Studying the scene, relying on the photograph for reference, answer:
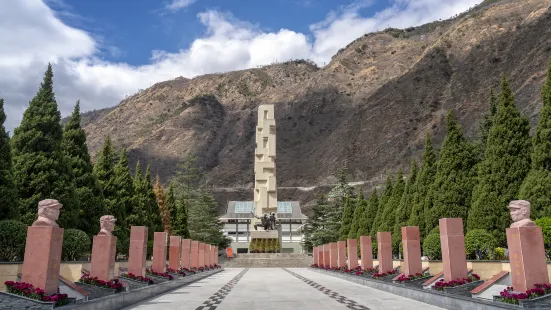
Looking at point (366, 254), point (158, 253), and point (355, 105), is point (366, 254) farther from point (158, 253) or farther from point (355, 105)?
point (355, 105)

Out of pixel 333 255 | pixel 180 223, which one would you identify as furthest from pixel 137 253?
pixel 180 223

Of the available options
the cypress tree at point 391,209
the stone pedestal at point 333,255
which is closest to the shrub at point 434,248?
the cypress tree at point 391,209

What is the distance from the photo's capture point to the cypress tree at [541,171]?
12625 mm

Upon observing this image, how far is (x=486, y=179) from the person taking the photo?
→ 50.5 ft

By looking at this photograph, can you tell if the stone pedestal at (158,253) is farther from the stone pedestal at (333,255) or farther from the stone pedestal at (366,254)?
the stone pedestal at (333,255)

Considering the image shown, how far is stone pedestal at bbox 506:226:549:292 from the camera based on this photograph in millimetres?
8042

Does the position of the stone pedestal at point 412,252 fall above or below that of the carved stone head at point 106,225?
below

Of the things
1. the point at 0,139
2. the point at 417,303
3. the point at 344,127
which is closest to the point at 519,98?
the point at 344,127

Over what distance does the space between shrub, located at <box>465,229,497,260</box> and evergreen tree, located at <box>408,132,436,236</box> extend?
524 centimetres

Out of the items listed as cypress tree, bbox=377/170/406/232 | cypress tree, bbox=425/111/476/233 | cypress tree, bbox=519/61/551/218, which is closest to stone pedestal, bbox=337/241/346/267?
cypress tree, bbox=377/170/406/232

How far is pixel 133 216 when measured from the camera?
20375 millimetres

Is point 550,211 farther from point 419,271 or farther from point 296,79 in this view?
point 296,79

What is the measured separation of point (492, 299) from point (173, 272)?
13.1 metres

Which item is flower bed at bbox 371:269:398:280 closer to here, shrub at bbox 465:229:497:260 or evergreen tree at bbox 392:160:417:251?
shrub at bbox 465:229:497:260
